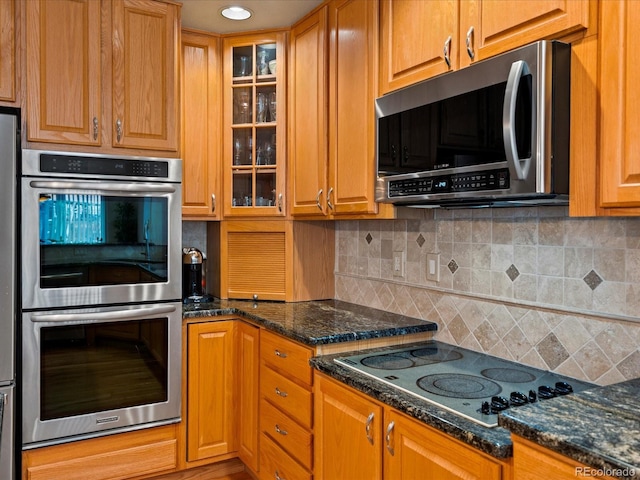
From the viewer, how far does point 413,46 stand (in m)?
1.91

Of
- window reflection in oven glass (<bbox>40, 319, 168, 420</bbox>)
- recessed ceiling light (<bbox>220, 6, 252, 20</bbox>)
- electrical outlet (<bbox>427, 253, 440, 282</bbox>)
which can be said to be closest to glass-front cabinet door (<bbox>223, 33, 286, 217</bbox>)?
recessed ceiling light (<bbox>220, 6, 252, 20</bbox>)

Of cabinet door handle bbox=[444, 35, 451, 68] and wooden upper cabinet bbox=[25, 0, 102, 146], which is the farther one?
wooden upper cabinet bbox=[25, 0, 102, 146]

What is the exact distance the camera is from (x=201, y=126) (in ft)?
9.43

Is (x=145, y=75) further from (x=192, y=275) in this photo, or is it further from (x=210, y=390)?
(x=210, y=390)

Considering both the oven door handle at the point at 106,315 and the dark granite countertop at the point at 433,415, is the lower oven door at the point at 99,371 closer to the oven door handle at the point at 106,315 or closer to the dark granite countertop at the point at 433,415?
the oven door handle at the point at 106,315

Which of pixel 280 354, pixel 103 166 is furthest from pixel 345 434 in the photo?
pixel 103 166

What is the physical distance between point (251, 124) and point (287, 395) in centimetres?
151

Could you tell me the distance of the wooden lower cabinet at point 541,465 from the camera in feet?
3.27

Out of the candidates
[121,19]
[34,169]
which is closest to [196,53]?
[121,19]

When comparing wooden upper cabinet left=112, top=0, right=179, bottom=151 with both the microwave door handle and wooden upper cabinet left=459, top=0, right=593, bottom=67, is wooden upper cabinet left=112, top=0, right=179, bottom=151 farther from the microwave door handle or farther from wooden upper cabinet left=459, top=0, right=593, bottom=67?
the microwave door handle

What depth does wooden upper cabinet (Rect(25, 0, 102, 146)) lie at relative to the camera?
224 centimetres

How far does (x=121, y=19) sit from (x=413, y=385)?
209 centimetres

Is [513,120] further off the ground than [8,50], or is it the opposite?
[8,50]

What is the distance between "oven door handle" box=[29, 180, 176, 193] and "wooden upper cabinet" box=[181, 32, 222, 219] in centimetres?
40
